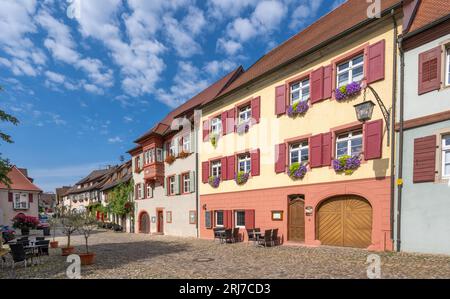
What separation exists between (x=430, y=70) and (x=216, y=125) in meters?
12.7

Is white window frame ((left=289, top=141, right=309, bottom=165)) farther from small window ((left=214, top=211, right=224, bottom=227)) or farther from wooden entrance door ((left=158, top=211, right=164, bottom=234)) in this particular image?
wooden entrance door ((left=158, top=211, right=164, bottom=234))

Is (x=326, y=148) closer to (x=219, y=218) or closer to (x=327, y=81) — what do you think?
(x=327, y=81)

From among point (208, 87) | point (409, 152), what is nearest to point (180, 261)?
point (409, 152)

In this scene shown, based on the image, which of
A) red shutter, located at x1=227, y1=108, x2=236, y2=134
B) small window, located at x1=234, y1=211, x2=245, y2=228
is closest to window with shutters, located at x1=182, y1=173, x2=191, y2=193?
small window, located at x1=234, y1=211, x2=245, y2=228

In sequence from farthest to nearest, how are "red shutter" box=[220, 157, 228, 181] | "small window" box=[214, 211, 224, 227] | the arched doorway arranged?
the arched doorway
"small window" box=[214, 211, 224, 227]
"red shutter" box=[220, 157, 228, 181]

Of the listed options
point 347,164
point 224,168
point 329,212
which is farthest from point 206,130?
point 347,164

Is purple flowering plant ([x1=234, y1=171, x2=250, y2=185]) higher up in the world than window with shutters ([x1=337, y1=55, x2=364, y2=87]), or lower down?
lower down

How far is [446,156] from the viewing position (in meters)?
10.3

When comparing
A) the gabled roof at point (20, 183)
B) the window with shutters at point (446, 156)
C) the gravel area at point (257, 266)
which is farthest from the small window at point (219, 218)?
the gabled roof at point (20, 183)

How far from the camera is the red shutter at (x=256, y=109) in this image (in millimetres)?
17447

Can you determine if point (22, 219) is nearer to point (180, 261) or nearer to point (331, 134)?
point (180, 261)

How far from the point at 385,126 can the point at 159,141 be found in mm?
19198

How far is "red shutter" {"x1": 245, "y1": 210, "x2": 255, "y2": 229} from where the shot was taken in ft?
56.5

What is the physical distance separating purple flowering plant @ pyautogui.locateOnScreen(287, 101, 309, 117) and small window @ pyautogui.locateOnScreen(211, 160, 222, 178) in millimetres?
6463
